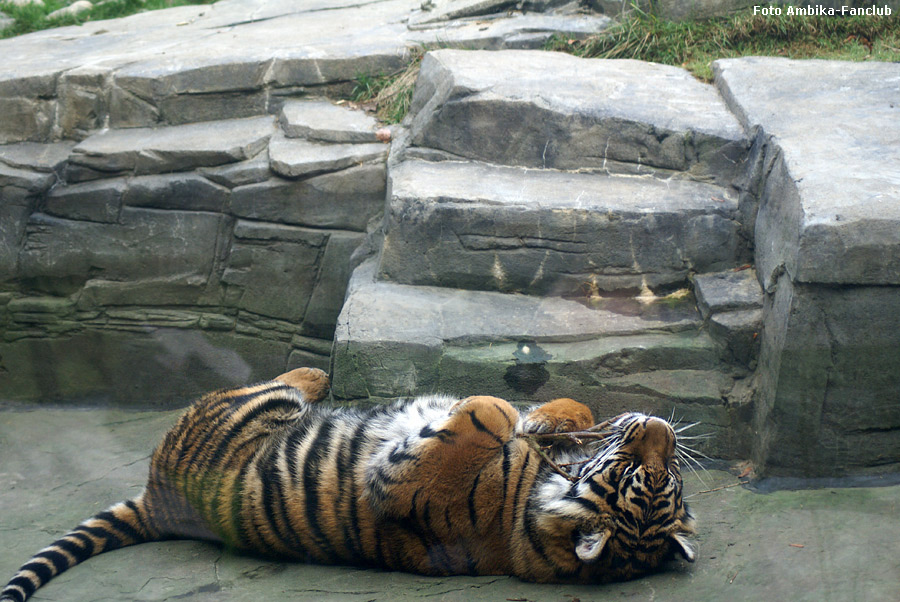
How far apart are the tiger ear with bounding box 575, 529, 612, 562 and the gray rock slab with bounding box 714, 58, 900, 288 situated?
4.30ft

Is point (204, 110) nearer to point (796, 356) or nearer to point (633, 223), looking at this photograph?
point (633, 223)

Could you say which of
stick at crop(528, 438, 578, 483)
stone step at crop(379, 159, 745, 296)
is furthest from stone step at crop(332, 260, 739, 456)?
stick at crop(528, 438, 578, 483)

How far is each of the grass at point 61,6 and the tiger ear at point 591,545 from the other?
7712 millimetres

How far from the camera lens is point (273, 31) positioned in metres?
6.69

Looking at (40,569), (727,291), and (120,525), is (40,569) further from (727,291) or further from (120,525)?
(727,291)

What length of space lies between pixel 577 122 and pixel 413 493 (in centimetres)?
236

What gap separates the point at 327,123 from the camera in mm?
5281

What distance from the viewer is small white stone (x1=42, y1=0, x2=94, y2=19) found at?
8.20 meters

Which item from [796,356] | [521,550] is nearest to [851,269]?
[796,356]

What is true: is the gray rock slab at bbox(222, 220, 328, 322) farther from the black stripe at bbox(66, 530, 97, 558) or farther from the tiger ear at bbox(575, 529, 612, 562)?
the tiger ear at bbox(575, 529, 612, 562)

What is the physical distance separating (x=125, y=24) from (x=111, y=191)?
331 cm

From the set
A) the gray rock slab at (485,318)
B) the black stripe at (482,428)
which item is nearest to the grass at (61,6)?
the gray rock slab at (485,318)

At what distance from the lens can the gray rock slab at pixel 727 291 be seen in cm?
357

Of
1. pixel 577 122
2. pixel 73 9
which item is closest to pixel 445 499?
pixel 577 122
